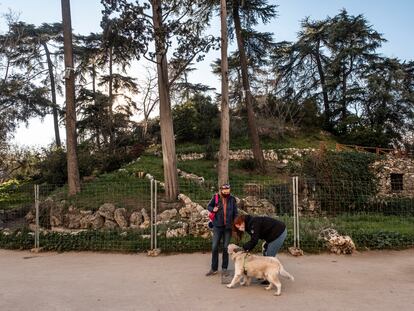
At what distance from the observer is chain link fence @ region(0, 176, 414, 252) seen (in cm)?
929

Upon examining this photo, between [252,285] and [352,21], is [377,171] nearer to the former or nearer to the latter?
[252,285]

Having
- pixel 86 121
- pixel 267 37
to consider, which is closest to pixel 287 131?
pixel 267 37

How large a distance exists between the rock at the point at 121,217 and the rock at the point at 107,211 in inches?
7.3

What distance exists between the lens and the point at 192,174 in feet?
65.2

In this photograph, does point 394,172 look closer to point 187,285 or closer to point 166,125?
point 166,125

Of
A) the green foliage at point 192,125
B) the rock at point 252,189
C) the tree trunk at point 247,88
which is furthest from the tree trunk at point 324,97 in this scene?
the rock at point 252,189

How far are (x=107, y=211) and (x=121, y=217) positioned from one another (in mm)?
602

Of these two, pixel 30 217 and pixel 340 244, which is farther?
pixel 30 217

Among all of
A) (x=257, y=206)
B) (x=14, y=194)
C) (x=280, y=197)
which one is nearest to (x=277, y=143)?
(x=280, y=197)

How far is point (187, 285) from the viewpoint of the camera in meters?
6.46

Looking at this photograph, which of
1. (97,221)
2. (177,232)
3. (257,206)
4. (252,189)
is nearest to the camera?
(177,232)

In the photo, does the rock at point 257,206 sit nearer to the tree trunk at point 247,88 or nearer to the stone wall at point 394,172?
the stone wall at point 394,172

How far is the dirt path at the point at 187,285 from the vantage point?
18.0 feet

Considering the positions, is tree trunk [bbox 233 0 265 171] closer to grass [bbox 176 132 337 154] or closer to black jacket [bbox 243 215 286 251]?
grass [bbox 176 132 337 154]
